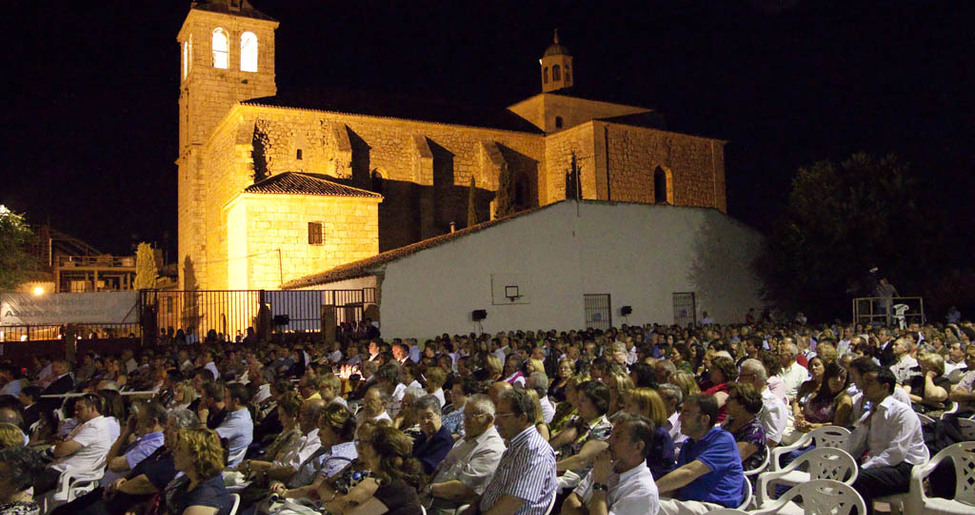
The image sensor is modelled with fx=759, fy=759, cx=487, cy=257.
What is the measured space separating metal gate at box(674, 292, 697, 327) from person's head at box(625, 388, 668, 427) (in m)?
20.2

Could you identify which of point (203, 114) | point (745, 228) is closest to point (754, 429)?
point (745, 228)

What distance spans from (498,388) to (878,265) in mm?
23041

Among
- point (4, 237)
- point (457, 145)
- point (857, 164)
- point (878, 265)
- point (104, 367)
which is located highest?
point (457, 145)

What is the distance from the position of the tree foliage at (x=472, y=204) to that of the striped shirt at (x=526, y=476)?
89.2 ft

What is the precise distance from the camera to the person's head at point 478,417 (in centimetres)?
477

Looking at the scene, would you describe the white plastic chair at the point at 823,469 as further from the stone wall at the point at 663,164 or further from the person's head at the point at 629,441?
the stone wall at the point at 663,164

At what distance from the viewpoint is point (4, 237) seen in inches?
936

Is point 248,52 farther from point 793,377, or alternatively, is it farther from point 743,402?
point 743,402

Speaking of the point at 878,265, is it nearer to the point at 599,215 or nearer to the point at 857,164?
the point at 857,164

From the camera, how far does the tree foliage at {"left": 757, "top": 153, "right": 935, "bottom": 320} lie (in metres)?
24.4

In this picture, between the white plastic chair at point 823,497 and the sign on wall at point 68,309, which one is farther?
the sign on wall at point 68,309

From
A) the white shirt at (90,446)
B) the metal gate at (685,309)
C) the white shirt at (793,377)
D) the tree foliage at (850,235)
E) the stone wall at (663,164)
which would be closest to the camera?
the white shirt at (90,446)

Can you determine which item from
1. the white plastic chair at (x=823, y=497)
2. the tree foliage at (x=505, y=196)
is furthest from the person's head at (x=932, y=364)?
the tree foliage at (x=505, y=196)

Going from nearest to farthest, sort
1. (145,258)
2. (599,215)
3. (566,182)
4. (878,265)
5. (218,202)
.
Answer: (599,215) → (878,265) → (218,202) → (566,182) → (145,258)
